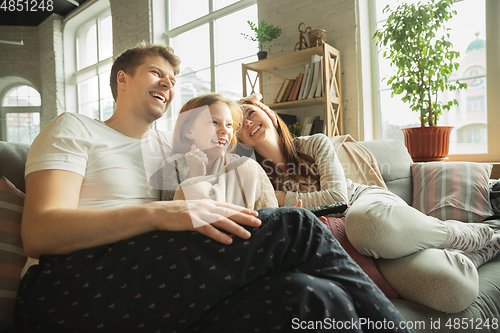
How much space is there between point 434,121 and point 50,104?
697 centimetres

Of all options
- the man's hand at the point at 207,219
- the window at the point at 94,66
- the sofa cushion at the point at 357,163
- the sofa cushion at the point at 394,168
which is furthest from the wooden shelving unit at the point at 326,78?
the window at the point at 94,66

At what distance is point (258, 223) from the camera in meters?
0.71

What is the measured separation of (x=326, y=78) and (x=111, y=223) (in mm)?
2362

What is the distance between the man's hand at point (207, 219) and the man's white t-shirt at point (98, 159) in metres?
0.35

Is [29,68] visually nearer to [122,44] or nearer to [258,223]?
[122,44]

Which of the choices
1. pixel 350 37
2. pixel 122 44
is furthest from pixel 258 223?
pixel 122 44

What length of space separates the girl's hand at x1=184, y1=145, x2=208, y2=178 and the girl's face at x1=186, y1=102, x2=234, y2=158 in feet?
0.15

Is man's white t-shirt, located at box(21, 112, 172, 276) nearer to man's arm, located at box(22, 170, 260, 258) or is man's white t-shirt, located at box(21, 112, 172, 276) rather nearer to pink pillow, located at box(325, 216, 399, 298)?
man's arm, located at box(22, 170, 260, 258)

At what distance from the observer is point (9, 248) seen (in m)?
0.84

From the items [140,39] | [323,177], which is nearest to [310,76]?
[323,177]

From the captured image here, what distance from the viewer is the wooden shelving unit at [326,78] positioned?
2.74 meters

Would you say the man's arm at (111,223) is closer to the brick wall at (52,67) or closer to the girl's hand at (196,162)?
the girl's hand at (196,162)

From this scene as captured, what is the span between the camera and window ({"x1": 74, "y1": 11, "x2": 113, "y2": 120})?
232 inches

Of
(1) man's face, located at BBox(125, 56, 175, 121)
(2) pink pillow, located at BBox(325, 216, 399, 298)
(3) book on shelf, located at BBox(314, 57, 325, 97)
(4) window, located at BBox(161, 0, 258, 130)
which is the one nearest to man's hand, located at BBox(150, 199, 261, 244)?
(2) pink pillow, located at BBox(325, 216, 399, 298)
